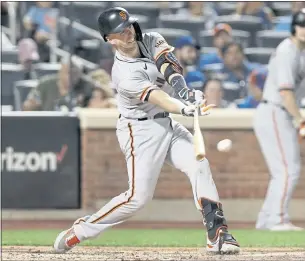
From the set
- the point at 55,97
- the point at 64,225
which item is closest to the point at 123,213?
the point at 64,225

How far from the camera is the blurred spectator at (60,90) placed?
38.9 feet

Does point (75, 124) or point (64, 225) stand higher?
point (75, 124)

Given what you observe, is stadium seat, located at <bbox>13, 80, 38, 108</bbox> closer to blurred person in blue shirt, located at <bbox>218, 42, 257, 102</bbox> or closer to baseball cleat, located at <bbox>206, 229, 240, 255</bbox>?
blurred person in blue shirt, located at <bbox>218, 42, 257, 102</bbox>

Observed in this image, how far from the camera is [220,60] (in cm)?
1280

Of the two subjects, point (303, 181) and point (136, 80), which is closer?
point (136, 80)

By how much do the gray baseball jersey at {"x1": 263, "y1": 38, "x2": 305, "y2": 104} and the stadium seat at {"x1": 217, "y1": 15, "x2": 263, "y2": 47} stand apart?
3750 mm

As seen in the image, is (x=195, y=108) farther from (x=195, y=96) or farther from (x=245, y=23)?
(x=245, y=23)

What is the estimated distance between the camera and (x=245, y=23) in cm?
1358

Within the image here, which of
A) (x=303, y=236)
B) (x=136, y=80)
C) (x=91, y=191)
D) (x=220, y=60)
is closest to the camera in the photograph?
(x=136, y=80)

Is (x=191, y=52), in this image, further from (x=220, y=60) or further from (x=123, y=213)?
(x=123, y=213)

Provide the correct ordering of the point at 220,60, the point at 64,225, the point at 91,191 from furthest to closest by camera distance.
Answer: the point at 220,60 < the point at 91,191 < the point at 64,225

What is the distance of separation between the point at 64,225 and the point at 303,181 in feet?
9.14

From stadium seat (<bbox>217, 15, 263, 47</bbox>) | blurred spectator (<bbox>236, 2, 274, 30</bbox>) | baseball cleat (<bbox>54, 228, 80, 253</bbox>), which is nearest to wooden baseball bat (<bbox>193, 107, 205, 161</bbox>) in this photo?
baseball cleat (<bbox>54, 228, 80, 253</bbox>)

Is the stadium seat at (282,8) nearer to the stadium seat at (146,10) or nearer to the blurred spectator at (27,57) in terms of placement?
the stadium seat at (146,10)
